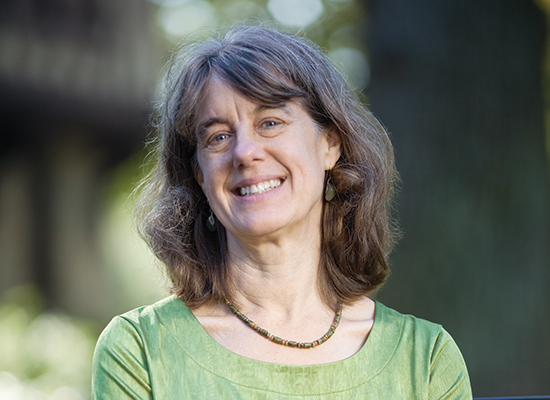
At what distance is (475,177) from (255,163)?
2.03m

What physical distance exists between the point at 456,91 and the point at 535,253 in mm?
1039

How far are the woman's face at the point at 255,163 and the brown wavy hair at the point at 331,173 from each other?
0.17 ft

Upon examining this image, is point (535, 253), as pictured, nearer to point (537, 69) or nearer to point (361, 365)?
point (537, 69)

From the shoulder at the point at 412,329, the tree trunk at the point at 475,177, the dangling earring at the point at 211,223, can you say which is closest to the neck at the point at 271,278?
the dangling earring at the point at 211,223

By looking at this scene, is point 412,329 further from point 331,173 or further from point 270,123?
point 270,123

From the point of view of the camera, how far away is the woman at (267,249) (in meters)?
1.69

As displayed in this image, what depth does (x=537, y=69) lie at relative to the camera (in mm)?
3314

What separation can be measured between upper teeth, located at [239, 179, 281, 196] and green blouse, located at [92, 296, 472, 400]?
43 cm

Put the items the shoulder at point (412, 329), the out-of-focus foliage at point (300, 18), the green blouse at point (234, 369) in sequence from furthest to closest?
1. the out-of-focus foliage at point (300, 18)
2. the shoulder at point (412, 329)
3. the green blouse at point (234, 369)

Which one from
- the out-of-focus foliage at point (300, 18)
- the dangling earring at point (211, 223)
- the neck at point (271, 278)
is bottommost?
the neck at point (271, 278)

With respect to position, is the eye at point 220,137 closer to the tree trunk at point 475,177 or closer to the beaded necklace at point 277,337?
the beaded necklace at point 277,337

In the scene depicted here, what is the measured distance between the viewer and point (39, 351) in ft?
10.6

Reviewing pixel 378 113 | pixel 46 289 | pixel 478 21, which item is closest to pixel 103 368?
pixel 46 289

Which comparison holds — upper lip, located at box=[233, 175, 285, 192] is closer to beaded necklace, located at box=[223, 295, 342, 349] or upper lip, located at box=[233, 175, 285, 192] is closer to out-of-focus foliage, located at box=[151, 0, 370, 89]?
beaded necklace, located at box=[223, 295, 342, 349]
